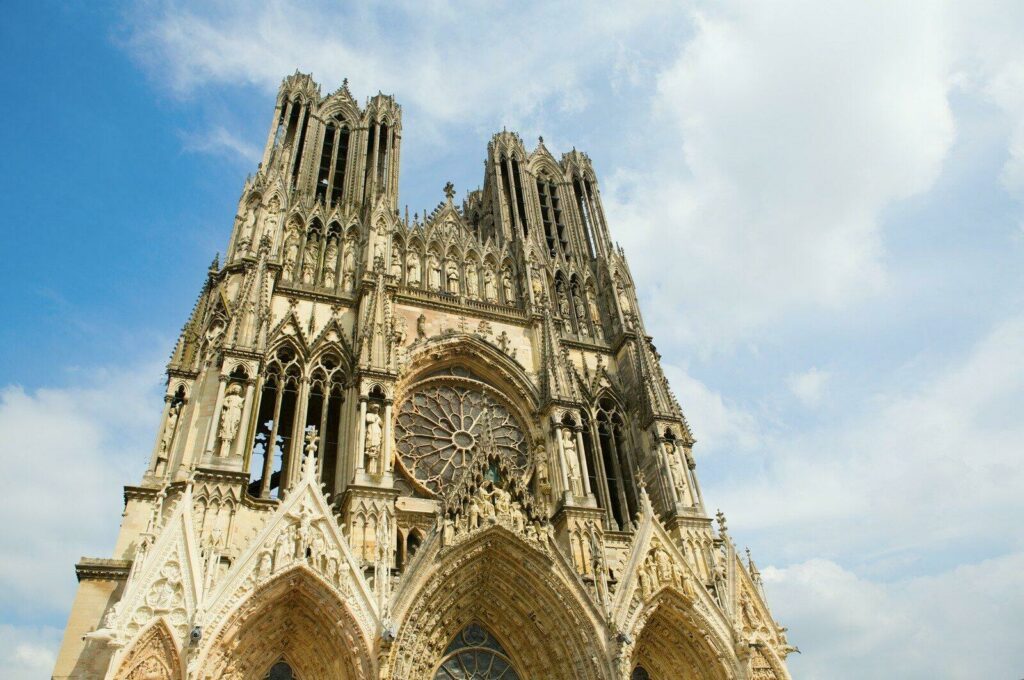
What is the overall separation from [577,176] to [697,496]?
14153 millimetres

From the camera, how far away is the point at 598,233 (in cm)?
2627

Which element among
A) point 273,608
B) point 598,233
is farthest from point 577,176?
point 273,608

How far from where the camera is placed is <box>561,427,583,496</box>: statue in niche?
17484 millimetres

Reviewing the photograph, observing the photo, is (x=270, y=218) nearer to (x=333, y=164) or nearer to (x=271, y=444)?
(x=333, y=164)

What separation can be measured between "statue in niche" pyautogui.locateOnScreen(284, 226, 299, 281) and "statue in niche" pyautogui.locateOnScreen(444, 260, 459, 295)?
4322 mm

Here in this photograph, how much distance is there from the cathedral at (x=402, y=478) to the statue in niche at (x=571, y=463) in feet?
0.18

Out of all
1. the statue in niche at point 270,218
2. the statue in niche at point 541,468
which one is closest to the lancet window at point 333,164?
the statue in niche at point 270,218

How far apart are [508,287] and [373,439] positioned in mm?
8210

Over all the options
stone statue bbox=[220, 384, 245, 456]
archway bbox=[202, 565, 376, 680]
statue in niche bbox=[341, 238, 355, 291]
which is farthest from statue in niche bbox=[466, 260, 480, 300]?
archway bbox=[202, 565, 376, 680]

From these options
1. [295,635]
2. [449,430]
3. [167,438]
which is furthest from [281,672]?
[449,430]

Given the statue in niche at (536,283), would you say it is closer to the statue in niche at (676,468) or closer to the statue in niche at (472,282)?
the statue in niche at (472,282)

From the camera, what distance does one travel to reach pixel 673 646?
1559cm

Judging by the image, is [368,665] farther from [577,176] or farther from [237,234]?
[577,176]

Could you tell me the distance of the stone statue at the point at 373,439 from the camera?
1547 centimetres
